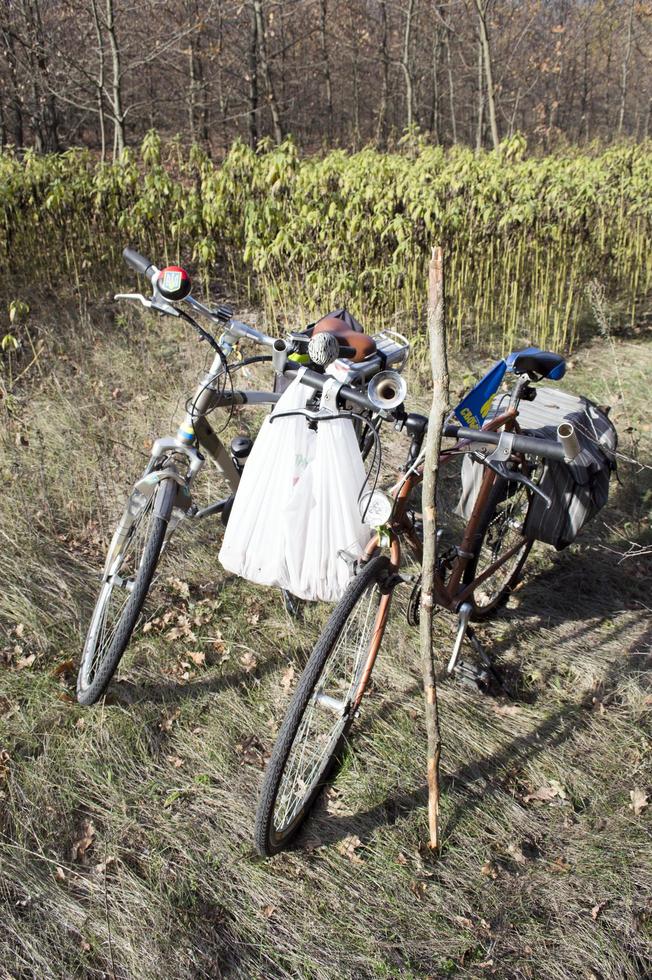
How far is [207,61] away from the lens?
15.4 m

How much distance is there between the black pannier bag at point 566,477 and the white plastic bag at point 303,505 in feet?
3.31

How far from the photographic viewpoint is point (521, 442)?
7.11 ft

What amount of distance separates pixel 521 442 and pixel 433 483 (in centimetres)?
34

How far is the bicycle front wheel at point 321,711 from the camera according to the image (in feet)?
6.91

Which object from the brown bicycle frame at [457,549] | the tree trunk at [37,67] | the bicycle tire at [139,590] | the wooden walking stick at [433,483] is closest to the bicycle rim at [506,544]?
the brown bicycle frame at [457,549]

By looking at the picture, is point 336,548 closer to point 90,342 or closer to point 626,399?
point 626,399

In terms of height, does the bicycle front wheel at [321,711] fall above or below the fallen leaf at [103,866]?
above

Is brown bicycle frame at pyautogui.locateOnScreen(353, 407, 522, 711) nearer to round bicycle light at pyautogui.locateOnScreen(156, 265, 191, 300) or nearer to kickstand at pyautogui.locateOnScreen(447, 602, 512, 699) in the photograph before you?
kickstand at pyautogui.locateOnScreen(447, 602, 512, 699)

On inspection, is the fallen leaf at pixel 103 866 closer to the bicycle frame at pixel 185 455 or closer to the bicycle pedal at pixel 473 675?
the bicycle frame at pixel 185 455

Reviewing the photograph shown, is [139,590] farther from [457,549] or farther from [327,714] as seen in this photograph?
[457,549]

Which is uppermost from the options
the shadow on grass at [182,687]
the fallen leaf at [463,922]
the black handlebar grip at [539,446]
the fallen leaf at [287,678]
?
the black handlebar grip at [539,446]

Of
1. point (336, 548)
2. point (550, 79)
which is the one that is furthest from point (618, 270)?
point (550, 79)

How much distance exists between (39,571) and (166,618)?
2.18ft

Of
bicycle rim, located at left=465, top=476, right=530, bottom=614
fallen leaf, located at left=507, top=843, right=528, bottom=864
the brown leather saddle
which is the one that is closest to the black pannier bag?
bicycle rim, located at left=465, top=476, right=530, bottom=614
